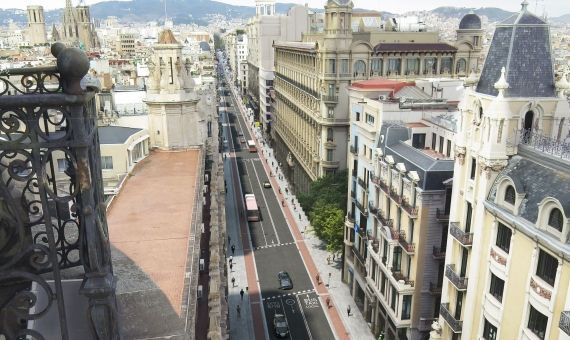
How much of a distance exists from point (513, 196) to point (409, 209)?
12533 mm

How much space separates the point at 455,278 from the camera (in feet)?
108

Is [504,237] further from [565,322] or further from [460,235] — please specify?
[565,322]

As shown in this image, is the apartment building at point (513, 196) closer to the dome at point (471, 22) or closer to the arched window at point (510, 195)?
the arched window at point (510, 195)

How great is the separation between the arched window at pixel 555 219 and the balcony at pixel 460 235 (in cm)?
736

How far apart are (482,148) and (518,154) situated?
2.02m

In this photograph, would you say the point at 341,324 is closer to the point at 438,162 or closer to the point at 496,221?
the point at 438,162

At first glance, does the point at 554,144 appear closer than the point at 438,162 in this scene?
Yes

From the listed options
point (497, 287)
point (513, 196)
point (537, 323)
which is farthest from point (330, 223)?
point (537, 323)

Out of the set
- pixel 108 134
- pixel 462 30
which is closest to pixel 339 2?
pixel 462 30

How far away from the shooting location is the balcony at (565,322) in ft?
72.5

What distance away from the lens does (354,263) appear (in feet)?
185

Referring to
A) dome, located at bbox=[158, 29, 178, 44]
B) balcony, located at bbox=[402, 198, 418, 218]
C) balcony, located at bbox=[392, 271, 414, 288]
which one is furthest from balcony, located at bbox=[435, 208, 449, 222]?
dome, located at bbox=[158, 29, 178, 44]

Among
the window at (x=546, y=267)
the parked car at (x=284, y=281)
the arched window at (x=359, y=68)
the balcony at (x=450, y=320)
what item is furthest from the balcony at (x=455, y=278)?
the arched window at (x=359, y=68)

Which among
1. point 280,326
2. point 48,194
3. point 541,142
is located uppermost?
point 48,194
